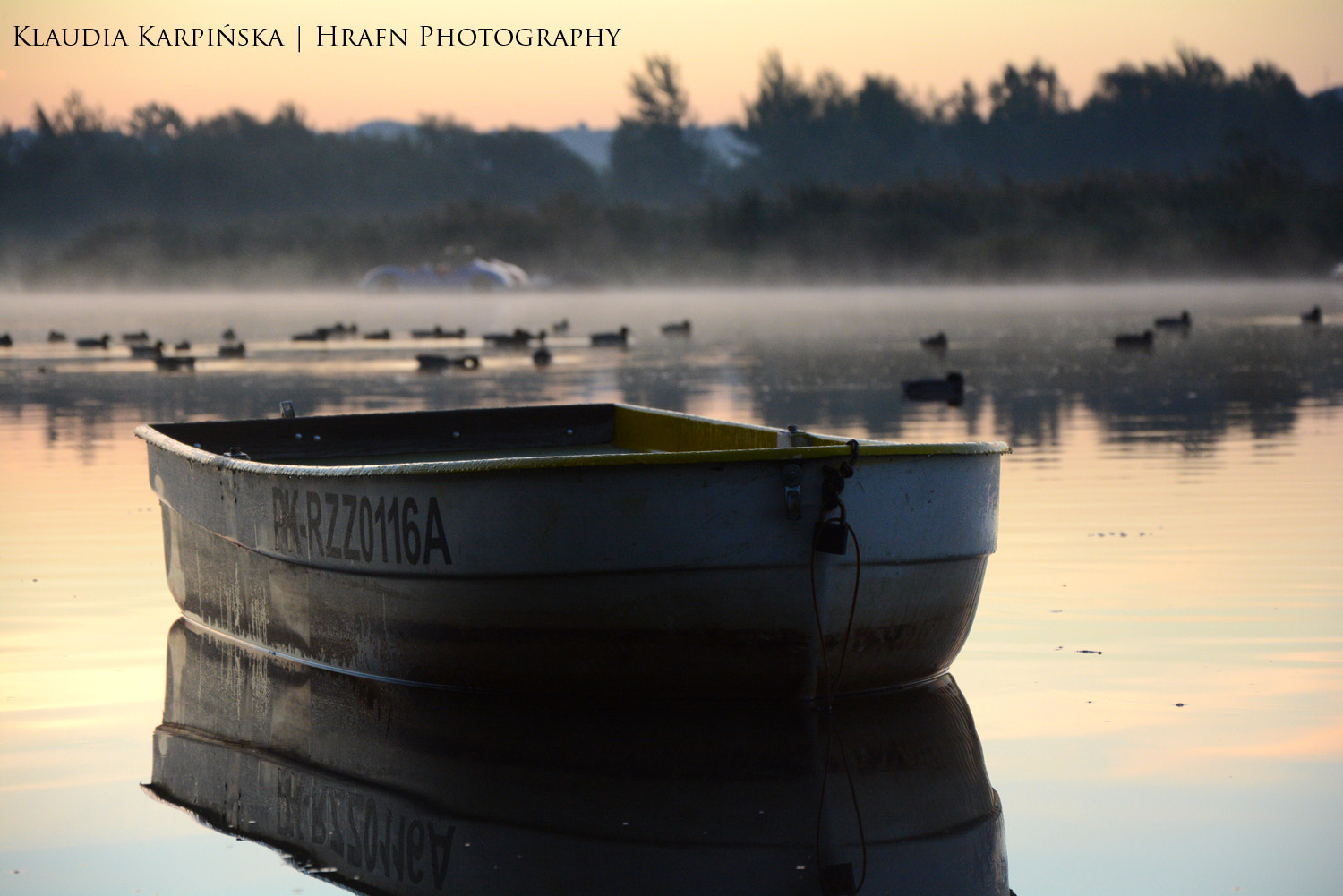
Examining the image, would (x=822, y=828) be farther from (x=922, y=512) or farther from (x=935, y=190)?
(x=935, y=190)

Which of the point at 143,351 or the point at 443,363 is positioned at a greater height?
the point at 143,351

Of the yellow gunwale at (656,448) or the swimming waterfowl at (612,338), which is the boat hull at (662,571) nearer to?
the yellow gunwale at (656,448)

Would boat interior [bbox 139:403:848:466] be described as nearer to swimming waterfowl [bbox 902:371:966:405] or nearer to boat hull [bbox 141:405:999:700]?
boat hull [bbox 141:405:999:700]

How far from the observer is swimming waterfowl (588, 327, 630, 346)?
47688 millimetres

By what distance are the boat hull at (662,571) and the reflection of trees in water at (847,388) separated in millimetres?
11812

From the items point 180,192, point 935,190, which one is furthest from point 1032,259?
point 180,192

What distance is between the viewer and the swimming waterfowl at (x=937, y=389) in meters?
27.1

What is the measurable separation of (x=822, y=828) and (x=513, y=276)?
425 feet

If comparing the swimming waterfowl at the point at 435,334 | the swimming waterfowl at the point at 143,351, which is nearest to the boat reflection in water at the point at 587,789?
the swimming waterfowl at the point at 143,351

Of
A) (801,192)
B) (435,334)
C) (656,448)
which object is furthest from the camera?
(801,192)

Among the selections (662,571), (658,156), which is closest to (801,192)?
(658,156)

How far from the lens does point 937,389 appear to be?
27328mm

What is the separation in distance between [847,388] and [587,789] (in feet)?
80.3

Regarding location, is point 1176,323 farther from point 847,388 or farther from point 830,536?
point 830,536
